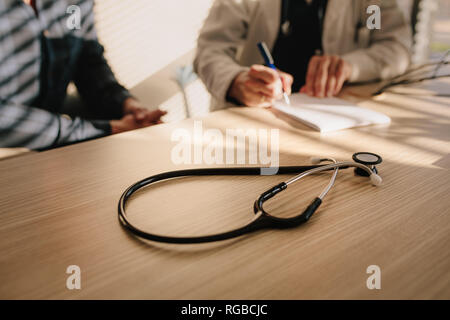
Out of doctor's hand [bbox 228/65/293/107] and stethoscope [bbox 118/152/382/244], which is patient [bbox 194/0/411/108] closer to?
doctor's hand [bbox 228/65/293/107]

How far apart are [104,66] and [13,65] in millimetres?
350

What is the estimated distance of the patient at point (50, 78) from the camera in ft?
3.45

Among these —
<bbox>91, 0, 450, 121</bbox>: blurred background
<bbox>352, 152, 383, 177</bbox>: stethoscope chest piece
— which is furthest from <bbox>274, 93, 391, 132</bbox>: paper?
<bbox>91, 0, 450, 121</bbox>: blurred background

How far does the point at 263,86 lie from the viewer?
34.7 inches

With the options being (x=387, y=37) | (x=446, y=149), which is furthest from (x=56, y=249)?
(x=387, y=37)

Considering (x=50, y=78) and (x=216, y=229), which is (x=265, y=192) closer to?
(x=216, y=229)

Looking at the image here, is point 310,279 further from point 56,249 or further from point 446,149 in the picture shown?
point 446,149

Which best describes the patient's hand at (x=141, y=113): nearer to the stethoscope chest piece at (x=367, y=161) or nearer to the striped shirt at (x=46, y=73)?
the striped shirt at (x=46, y=73)

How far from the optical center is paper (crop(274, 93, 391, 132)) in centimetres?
74

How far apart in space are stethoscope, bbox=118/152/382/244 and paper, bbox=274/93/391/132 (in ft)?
0.59

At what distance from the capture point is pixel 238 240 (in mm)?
402

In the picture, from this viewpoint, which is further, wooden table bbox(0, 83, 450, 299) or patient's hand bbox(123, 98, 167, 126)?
patient's hand bbox(123, 98, 167, 126)

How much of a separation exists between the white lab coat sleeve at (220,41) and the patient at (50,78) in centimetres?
24

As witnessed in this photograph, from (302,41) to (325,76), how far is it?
443 millimetres
